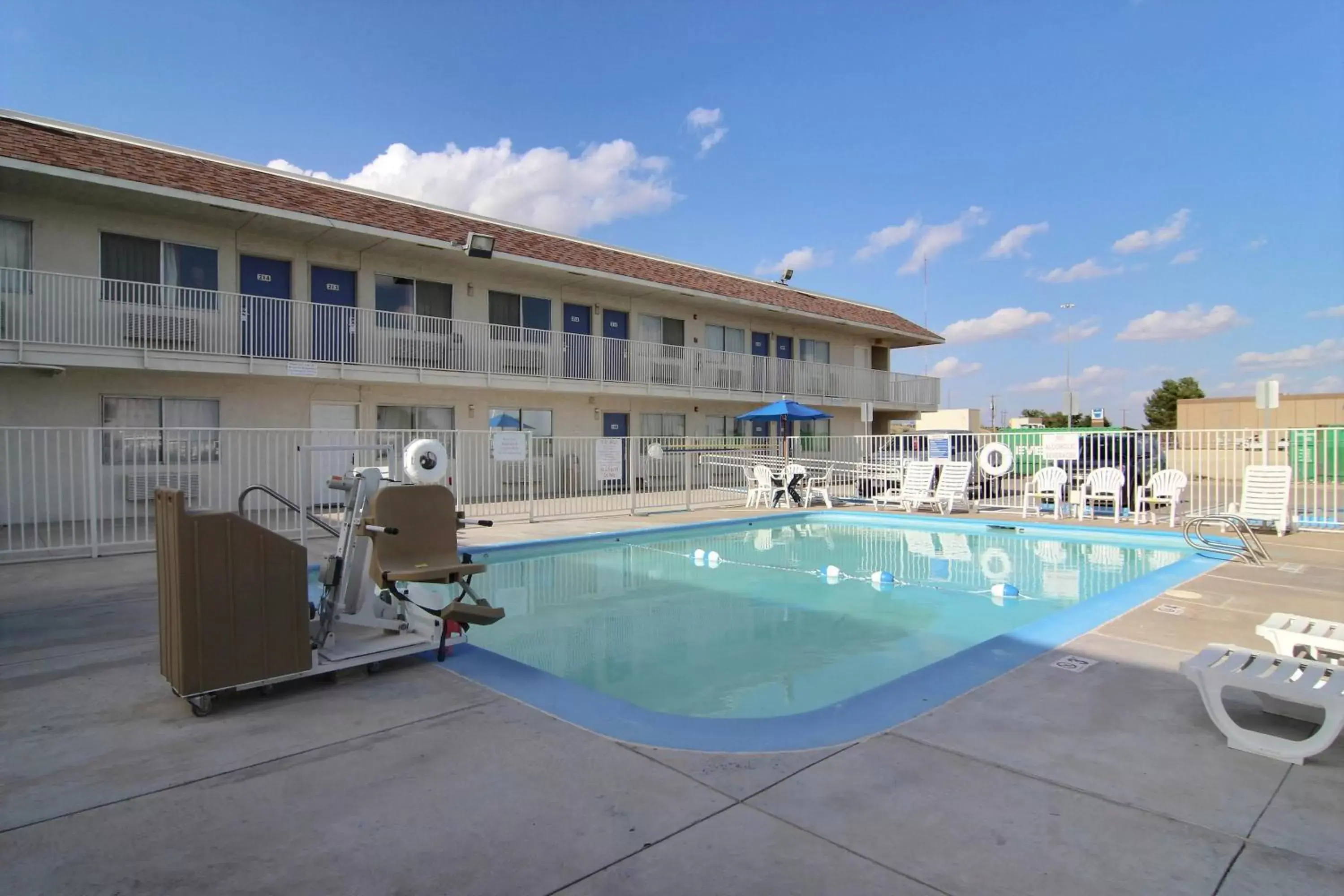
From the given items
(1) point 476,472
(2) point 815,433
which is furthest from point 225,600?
(2) point 815,433

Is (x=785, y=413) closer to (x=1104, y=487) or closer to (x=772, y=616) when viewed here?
(x=1104, y=487)

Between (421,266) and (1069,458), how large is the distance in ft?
49.7

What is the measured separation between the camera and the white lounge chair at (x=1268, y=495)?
11.1 m

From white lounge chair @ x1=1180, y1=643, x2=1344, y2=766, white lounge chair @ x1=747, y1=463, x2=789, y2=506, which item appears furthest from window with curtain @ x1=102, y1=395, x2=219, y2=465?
white lounge chair @ x1=1180, y1=643, x2=1344, y2=766

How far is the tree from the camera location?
187 ft

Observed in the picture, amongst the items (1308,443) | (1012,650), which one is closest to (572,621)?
Result: (1012,650)

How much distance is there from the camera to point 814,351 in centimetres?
2808

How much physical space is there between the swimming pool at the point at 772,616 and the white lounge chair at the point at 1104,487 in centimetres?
142

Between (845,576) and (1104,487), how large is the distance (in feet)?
25.1

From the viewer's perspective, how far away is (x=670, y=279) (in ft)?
69.5

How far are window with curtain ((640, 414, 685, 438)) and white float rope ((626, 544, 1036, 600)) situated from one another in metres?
11.0

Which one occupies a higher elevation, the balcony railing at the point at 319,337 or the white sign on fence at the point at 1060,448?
the balcony railing at the point at 319,337

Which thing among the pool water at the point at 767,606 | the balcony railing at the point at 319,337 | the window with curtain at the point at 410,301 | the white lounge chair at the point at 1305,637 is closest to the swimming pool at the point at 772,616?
the pool water at the point at 767,606

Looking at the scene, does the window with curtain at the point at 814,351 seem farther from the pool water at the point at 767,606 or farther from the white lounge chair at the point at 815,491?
the pool water at the point at 767,606
